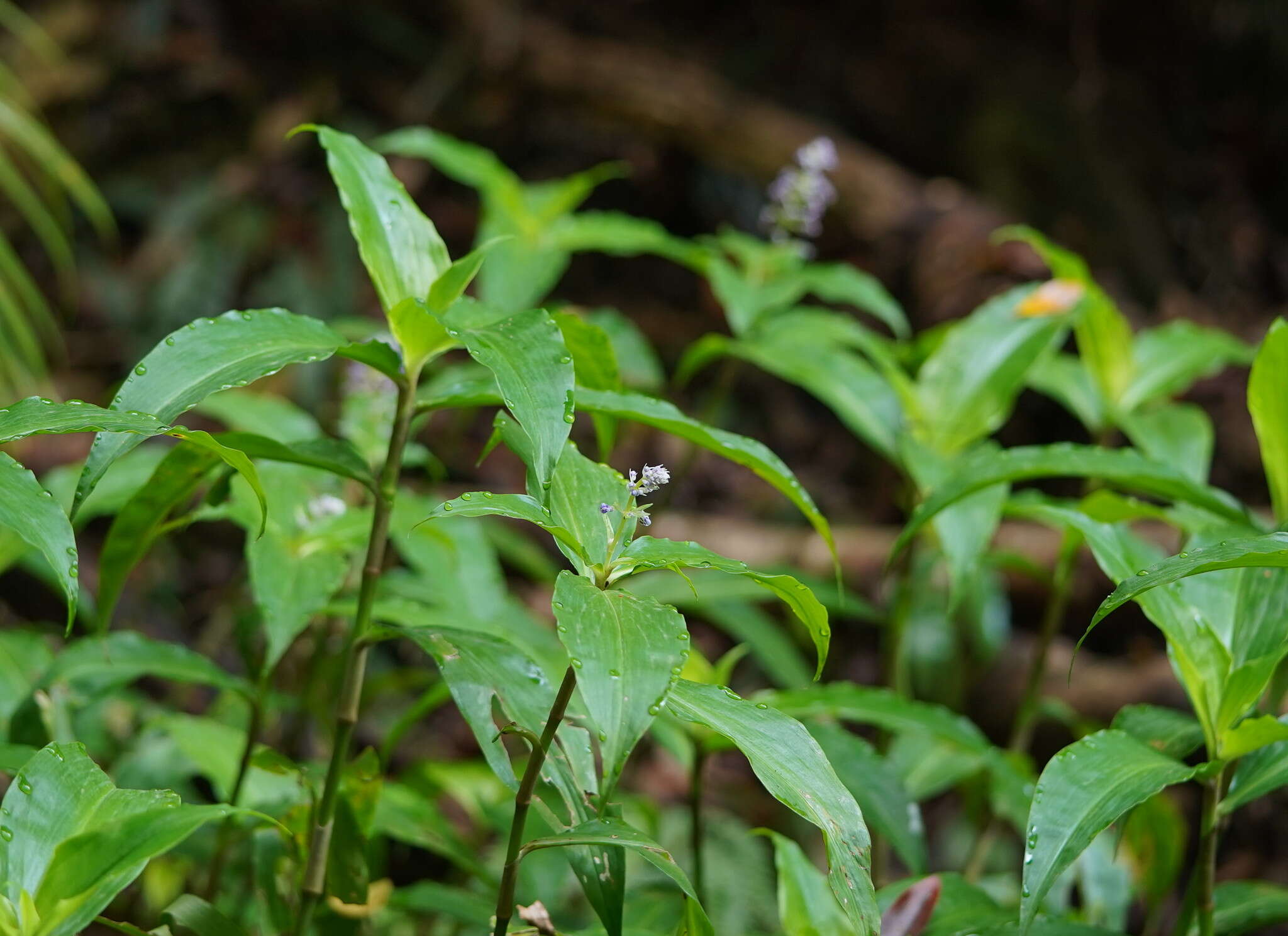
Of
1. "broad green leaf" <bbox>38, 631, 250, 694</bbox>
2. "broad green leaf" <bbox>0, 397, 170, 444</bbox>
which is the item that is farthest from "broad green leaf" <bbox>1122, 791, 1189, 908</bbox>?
"broad green leaf" <bbox>0, 397, 170, 444</bbox>

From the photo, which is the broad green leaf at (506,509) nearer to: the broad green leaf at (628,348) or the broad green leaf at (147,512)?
the broad green leaf at (147,512)

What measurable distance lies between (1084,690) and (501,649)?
1.73 metres

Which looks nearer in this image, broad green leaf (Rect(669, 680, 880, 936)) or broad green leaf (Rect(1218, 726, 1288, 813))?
broad green leaf (Rect(669, 680, 880, 936))

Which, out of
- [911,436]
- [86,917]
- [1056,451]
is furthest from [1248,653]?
[86,917]

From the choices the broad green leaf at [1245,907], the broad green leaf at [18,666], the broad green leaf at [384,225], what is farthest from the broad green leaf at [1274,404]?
the broad green leaf at [18,666]

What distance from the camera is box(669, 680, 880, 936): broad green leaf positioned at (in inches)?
30.4

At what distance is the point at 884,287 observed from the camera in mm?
3135

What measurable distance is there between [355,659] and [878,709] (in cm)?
59

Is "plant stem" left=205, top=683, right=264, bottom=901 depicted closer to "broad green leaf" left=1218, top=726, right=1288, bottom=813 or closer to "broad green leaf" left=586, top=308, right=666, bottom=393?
"broad green leaf" left=586, top=308, right=666, bottom=393

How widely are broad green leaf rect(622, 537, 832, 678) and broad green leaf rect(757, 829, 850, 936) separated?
0.31 meters

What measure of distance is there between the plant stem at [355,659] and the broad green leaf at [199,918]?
0.08 metres

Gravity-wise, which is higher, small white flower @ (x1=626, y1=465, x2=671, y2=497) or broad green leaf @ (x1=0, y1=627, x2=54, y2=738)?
small white flower @ (x1=626, y1=465, x2=671, y2=497)

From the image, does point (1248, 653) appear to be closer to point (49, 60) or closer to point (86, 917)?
point (86, 917)

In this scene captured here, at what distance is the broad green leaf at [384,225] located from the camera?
1.02 m
